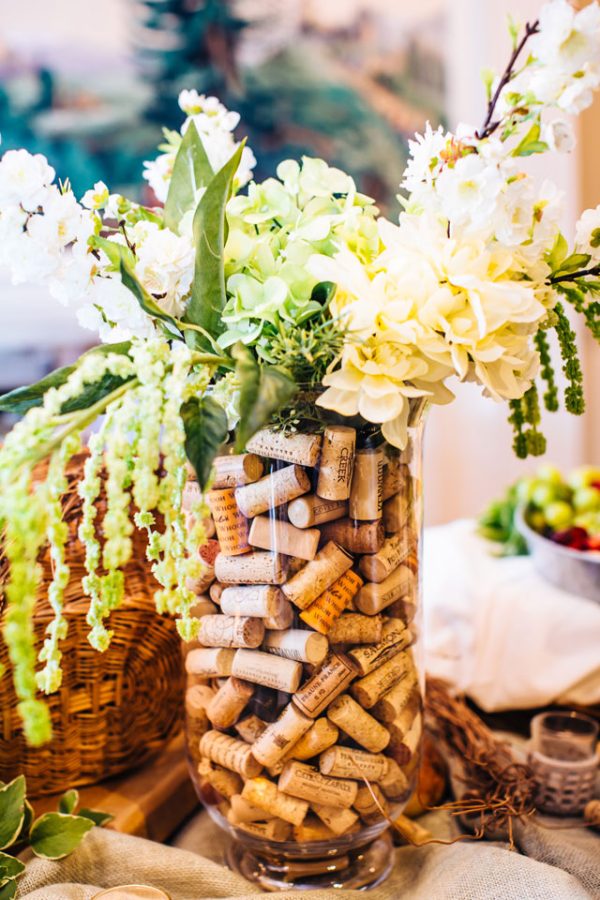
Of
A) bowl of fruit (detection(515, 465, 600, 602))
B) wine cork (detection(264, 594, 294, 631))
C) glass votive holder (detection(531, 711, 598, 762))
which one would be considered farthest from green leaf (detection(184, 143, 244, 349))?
bowl of fruit (detection(515, 465, 600, 602))

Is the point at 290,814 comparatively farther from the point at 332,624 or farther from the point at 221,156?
the point at 221,156

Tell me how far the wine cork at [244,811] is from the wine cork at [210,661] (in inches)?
4.2

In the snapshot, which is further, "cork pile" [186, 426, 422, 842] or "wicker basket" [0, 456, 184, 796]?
"wicker basket" [0, 456, 184, 796]

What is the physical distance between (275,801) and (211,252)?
1.45 ft

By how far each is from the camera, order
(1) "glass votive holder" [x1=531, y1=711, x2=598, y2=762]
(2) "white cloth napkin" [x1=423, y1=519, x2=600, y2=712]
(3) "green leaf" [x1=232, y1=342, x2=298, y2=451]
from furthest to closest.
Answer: (2) "white cloth napkin" [x1=423, y1=519, x2=600, y2=712] < (1) "glass votive holder" [x1=531, y1=711, x2=598, y2=762] < (3) "green leaf" [x1=232, y1=342, x2=298, y2=451]

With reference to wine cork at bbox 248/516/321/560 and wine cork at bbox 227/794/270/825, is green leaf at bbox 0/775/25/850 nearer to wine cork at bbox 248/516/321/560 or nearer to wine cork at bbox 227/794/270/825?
wine cork at bbox 227/794/270/825

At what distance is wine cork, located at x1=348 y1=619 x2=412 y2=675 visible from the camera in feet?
2.19

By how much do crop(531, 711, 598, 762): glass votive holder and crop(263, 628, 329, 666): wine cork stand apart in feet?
1.26

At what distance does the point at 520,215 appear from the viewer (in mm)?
572

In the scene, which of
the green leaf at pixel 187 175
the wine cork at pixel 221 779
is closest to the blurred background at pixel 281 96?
the green leaf at pixel 187 175

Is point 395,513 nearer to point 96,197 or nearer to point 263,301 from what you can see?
point 263,301

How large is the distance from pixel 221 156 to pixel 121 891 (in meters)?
0.61

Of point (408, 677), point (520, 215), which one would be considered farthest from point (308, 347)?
point (408, 677)

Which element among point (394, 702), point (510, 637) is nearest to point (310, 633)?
point (394, 702)
